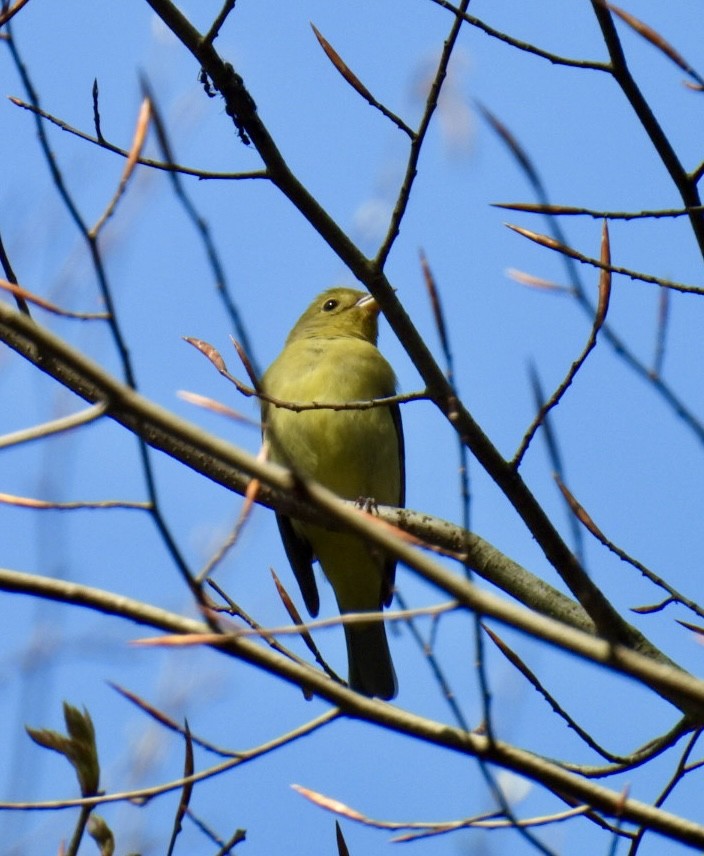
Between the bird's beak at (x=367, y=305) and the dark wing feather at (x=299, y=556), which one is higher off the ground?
the bird's beak at (x=367, y=305)

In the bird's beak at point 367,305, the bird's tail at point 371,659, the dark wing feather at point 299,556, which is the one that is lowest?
the bird's tail at point 371,659

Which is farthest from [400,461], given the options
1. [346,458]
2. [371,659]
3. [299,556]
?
[371,659]

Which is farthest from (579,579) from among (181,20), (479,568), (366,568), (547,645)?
(366,568)

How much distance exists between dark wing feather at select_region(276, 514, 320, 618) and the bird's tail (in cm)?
36

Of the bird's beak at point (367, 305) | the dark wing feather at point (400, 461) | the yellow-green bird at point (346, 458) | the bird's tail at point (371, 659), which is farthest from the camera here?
the bird's beak at point (367, 305)

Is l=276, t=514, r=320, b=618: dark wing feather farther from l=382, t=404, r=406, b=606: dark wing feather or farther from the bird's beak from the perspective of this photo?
the bird's beak

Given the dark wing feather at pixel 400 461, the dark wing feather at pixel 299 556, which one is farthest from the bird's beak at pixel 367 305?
the dark wing feather at pixel 299 556

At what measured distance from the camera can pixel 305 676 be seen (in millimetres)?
2523

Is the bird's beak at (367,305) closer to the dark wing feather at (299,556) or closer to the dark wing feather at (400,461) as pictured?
the dark wing feather at (400,461)

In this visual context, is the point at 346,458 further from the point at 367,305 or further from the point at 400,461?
the point at 367,305

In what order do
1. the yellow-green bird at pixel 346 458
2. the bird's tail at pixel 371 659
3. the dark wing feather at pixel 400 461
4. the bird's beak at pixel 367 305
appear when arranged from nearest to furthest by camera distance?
1. the yellow-green bird at pixel 346 458
2. the bird's tail at pixel 371 659
3. the dark wing feather at pixel 400 461
4. the bird's beak at pixel 367 305

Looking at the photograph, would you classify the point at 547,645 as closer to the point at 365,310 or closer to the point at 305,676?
the point at 305,676

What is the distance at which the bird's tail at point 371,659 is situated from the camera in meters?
8.09

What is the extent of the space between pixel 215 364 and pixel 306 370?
4.51m
